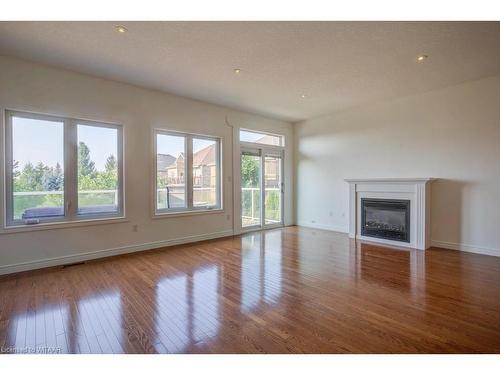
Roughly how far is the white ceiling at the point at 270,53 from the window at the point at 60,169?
2.92ft

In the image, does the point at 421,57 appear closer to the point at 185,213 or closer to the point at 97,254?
the point at 185,213

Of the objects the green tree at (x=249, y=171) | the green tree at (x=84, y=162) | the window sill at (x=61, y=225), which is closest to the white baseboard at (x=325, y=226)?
the green tree at (x=249, y=171)

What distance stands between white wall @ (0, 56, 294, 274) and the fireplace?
2772 millimetres

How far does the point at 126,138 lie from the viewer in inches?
173

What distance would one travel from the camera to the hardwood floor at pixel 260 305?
1913mm

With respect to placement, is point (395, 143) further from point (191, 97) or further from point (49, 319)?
point (49, 319)

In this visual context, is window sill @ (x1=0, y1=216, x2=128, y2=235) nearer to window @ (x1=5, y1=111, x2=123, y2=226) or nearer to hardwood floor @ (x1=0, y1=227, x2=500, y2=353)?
window @ (x1=5, y1=111, x2=123, y2=226)

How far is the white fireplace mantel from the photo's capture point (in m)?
4.54

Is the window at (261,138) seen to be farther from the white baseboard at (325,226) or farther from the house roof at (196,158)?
the white baseboard at (325,226)

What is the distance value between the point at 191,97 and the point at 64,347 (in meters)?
4.33

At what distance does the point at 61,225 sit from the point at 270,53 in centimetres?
380

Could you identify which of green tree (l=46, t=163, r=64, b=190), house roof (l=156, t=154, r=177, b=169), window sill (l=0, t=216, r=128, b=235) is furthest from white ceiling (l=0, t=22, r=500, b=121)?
window sill (l=0, t=216, r=128, b=235)

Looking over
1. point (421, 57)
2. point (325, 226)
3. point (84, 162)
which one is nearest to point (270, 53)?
point (421, 57)

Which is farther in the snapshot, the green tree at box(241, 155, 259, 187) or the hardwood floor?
the green tree at box(241, 155, 259, 187)
